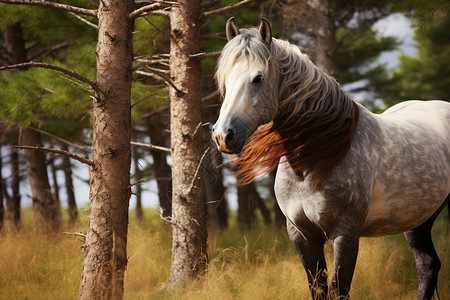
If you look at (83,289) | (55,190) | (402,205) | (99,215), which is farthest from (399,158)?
(55,190)

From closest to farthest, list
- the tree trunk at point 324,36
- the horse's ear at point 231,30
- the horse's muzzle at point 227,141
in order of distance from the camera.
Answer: the horse's muzzle at point 227,141
the horse's ear at point 231,30
the tree trunk at point 324,36

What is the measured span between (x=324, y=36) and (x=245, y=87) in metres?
5.17

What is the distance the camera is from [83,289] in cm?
300

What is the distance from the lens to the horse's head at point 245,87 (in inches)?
94.1

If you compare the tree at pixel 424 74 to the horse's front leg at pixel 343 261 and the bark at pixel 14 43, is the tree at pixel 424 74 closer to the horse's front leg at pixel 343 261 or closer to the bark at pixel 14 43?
the bark at pixel 14 43

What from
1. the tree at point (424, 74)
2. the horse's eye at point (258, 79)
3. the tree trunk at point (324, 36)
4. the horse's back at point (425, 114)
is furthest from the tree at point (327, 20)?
the tree at point (424, 74)

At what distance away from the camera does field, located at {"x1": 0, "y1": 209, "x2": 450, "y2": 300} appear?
4.06 metres

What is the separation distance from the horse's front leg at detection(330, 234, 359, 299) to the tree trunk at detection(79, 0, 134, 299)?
153cm

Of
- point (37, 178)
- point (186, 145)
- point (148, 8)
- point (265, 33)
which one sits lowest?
point (186, 145)

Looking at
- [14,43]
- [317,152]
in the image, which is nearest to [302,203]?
[317,152]

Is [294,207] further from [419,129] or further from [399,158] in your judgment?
[419,129]

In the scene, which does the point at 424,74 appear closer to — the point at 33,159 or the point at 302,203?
the point at 33,159

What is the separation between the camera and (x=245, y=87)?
8.25 feet

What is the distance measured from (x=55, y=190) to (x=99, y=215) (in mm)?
12710
